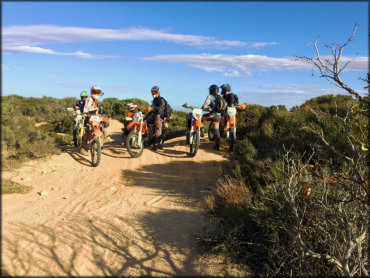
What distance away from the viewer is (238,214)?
440cm

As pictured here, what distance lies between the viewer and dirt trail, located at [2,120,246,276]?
2043mm

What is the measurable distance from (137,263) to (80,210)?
1983 mm

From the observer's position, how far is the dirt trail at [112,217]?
2043 mm

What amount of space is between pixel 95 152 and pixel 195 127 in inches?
122

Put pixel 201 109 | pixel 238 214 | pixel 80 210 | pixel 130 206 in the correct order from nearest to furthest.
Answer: pixel 238 214
pixel 80 210
pixel 130 206
pixel 201 109

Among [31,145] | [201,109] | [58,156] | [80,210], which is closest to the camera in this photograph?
[80,210]

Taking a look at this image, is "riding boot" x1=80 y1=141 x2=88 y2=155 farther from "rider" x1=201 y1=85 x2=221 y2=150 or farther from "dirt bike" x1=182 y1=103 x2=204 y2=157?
"rider" x1=201 y1=85 x2=221 y2=150

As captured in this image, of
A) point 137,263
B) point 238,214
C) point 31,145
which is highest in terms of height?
point 31,145

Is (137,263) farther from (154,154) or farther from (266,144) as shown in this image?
(154,154)

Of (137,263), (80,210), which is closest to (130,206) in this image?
(80,210)

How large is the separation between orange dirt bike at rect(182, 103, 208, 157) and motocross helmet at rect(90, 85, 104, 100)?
258 centimetres

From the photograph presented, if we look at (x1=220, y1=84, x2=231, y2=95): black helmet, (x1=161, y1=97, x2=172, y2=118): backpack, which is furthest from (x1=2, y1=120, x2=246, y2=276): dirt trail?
(x1=220, y1=84, x2=231, y2=95): black helmet

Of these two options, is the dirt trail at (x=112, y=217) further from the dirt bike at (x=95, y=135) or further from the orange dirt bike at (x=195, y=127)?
the orange dirt bike at (x=195, y=127)

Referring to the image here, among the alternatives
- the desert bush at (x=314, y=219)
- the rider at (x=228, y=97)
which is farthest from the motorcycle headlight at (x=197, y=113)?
the desert bush at (x=314, y=219)
